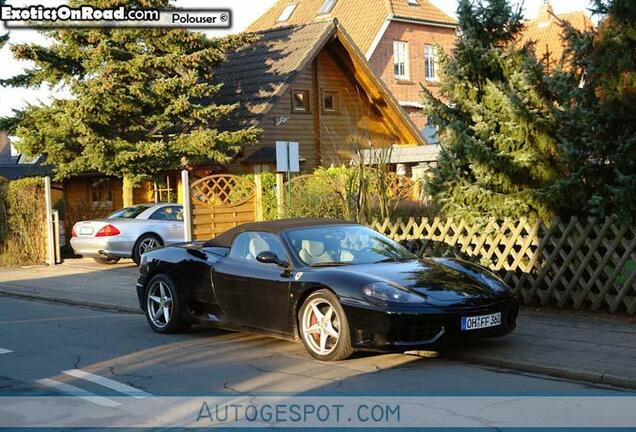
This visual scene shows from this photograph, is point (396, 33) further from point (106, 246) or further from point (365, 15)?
point (106, 246)

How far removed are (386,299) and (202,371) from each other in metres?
1.86

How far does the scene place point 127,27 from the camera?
23.8 metres

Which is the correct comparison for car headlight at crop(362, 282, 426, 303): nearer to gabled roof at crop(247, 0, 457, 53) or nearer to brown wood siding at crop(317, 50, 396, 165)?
brown wood siding at crop(317, 50, 396, 165)

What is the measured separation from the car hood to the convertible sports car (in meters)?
0.01

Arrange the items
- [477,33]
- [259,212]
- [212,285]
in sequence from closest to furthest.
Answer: [212,285]
[477,33]
[259,212]

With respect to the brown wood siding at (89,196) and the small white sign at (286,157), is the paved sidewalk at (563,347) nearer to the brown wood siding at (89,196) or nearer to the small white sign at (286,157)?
the small white sign at (286,157)

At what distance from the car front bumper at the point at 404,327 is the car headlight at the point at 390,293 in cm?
14

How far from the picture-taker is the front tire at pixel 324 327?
8500 mm

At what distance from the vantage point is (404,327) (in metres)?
8.20

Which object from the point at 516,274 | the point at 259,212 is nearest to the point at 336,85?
the point at 259,212

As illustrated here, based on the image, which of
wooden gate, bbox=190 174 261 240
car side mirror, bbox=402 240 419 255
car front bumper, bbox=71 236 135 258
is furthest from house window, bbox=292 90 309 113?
car side mirror, bbox=402 240 419 255

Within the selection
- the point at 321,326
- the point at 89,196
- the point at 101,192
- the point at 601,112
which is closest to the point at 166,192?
the point at 101,192

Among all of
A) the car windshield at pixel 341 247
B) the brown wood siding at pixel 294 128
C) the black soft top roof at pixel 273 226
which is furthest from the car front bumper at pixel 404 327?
the brown wood siding at pixel 294 128

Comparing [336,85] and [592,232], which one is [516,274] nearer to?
[592,232]
